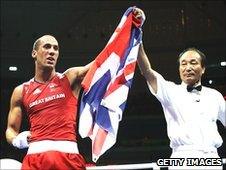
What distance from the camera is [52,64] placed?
2.87 meters

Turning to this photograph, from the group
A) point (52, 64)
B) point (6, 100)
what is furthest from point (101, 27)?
point (52, 64)

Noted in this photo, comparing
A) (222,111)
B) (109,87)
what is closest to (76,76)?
(109,87)

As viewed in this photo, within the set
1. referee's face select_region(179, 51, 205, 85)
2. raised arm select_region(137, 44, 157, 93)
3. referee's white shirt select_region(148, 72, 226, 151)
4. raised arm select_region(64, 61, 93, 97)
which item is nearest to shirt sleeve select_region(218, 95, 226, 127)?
referee's white shirt select_region(148, 72, 226, 151)

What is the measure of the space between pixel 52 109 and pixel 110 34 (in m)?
8.74

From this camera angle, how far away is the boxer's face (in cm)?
287

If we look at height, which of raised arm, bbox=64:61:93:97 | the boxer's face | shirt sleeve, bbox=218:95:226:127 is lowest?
shirt sleeve, bbox=218:95:226:127

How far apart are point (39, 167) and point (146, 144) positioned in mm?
9322

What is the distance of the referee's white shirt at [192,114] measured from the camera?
267cm

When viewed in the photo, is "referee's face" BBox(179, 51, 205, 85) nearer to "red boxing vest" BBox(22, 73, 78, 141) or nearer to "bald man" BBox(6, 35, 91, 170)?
"bald man" BBox(6, 35, 91, 170)

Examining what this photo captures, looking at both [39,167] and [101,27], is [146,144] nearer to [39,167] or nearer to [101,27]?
[101,27]

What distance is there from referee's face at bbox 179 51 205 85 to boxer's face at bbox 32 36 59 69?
854 mm

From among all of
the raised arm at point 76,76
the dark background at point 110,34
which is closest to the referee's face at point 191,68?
the raised arm at point 76,76

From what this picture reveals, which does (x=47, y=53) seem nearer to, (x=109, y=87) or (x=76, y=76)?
(x=76, y=76)

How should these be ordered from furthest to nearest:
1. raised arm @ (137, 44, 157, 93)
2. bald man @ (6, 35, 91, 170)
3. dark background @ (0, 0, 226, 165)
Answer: dark background @ (0, 0, 226, 165) → raised arm @ (137, 44, 157, 93) → bald man @ (6, 35, 91, 170)
